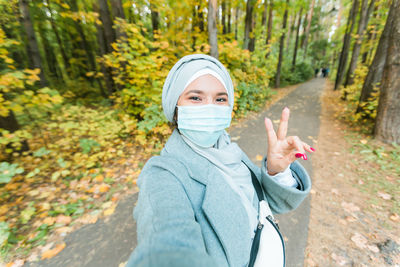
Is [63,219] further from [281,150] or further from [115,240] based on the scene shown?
[281,150]

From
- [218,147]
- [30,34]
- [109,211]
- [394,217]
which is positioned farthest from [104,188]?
[30,34]

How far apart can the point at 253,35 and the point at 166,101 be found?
934 centimetres

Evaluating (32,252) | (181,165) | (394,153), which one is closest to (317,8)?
(394,153)

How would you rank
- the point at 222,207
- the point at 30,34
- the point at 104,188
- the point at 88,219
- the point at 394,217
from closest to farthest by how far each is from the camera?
the point at 222,207
the point at 394,217
the point at 88,219
the point at 104,188
the point at 30,34

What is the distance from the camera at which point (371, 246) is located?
5.95 ft

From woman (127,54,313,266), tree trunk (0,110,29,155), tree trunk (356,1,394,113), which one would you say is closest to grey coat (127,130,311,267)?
woman (127,54,313,266)

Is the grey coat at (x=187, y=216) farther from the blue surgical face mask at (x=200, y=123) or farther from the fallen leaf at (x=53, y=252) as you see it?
the fallen leaf at (x=53, y=252)

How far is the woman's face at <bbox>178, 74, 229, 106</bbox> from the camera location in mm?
1224

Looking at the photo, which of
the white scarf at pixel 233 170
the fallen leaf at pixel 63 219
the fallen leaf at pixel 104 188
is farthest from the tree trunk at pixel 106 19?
the white scarf at pixel 233 170

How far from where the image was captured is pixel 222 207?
937mm

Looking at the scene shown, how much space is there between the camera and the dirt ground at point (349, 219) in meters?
1.74

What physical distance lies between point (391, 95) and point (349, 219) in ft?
10.9

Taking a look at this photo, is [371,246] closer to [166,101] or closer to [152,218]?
[152,218]

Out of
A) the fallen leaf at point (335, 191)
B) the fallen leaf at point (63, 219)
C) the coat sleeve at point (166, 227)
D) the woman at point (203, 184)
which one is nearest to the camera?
the coat sleeve at point (166, 227)
